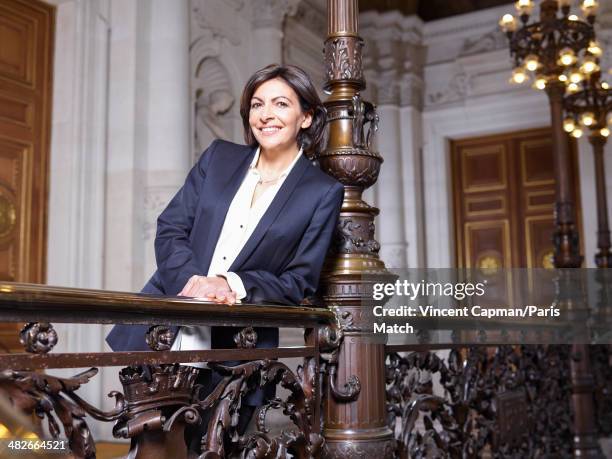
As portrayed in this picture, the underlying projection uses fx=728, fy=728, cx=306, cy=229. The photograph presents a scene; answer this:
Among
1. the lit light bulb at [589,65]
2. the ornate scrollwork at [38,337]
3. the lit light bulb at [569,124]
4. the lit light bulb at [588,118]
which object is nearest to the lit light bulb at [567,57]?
the lit light bulb at [589,65]

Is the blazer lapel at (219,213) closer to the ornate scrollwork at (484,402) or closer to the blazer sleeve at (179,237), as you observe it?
the blazer sleeve at (179,237)

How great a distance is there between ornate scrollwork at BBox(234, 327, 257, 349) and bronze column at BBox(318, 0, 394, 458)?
0.64m

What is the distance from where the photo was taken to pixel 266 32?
31.0ft

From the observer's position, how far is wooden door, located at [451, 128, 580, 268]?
12352 mm

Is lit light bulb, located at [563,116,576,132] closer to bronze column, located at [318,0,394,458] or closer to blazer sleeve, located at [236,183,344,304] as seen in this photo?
bronze column, located at [318,0,394,458]

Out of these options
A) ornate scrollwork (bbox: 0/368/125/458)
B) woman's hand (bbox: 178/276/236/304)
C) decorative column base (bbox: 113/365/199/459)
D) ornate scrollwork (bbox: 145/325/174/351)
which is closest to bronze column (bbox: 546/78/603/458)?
woman's hand (bbox: 178/276/236/304)

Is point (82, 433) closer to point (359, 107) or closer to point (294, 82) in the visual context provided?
point (294, 82)

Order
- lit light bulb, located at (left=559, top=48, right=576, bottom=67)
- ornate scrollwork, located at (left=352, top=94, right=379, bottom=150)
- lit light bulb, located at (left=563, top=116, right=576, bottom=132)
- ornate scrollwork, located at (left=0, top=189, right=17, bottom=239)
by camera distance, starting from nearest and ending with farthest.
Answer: ornate scrollwork, located at (left=352, top=94, right=379, bottom=150) → ornate scrollwork, located at (left=0, top=189, right=17, bottom=239) → lit light bulb, located at (left=559, top=48, right=576, bottom=67) → lit light bulb, located at (left=563, top=116, right=576, bottom=132)

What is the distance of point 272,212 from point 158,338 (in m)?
0.74

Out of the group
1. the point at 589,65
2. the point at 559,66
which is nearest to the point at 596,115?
the point at 589,65

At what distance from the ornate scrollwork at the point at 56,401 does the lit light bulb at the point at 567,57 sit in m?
6.50

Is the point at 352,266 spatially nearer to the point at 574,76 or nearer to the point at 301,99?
the point at 301,99

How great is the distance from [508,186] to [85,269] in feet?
26.6

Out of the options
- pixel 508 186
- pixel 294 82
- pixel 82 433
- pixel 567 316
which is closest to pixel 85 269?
pixel 567 316
